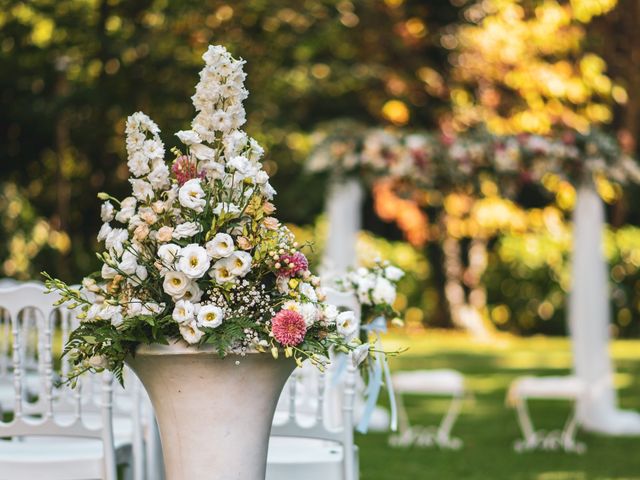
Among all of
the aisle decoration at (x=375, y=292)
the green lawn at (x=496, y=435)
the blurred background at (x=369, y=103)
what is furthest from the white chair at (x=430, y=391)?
the aisle decoration at (x=375, y=292)

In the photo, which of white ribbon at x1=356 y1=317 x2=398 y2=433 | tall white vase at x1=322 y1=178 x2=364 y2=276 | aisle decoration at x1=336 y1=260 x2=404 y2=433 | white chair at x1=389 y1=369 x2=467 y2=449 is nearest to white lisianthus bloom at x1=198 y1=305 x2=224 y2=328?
white ribbon at x1=356 y1=317 x2=398 y2=433

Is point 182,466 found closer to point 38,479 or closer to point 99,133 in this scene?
point 38,479

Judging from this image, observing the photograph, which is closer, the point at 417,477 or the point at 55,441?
the point at 55,441

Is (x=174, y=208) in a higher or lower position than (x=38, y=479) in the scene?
higher

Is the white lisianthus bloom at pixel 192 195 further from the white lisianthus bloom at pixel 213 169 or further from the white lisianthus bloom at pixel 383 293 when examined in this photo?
the white lisianthus bloom at pixel 383 293

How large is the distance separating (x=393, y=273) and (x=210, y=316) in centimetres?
162

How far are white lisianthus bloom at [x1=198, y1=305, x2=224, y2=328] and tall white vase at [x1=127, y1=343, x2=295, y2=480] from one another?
10 centimetres

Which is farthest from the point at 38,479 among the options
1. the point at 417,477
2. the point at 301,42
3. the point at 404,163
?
the point at 301,42

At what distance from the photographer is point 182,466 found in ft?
9.66

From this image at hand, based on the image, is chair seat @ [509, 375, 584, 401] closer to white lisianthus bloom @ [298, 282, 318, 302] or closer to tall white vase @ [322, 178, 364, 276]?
tall white vase @ [322, 178, 364, 276]

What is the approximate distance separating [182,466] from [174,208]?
656 mm

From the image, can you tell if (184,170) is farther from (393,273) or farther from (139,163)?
(393,273)

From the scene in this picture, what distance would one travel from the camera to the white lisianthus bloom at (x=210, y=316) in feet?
9.11

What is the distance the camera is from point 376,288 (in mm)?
4293
